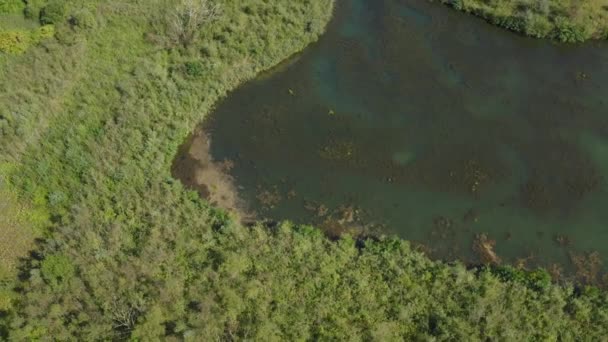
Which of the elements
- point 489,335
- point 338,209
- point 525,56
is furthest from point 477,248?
point 525,56

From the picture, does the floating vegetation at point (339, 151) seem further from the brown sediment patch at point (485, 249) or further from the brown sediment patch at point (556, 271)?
the brown sediment patch at point (556, 271)

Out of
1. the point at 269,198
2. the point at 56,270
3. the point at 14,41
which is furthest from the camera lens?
the point at 14,41

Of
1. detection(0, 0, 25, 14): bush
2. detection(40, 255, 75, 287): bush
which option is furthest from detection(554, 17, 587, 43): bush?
detection(0, 0, 25, 14): bush

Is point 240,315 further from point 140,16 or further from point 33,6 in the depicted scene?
point 33,6

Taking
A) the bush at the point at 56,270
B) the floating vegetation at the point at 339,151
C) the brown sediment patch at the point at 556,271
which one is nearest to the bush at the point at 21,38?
the bush at the point at 56,270

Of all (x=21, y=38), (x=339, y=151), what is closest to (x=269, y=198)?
(x=339, y=151)

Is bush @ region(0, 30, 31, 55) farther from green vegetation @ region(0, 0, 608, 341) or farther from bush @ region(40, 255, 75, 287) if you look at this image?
bush @ region(40, 255, 75, 287)

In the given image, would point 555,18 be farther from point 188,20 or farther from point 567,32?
point 188,20
